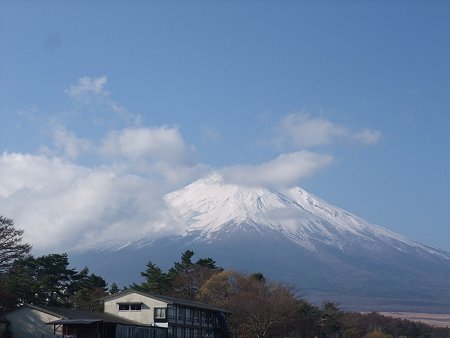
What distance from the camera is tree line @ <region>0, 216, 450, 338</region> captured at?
52.4 meters

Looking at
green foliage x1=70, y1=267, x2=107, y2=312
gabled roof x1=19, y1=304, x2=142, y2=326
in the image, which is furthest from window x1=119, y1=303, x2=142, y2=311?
green foliage x1=70, y1=267, x2=107, y2=312

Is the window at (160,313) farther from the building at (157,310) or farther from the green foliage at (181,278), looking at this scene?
the green foliage at (181,278)

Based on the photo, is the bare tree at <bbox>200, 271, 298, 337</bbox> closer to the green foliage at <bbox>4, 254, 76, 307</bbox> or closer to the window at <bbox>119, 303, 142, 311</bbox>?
the window at <bbox>119, 303, 142, 311</bbox>

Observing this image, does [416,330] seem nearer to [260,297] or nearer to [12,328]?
[260,297]

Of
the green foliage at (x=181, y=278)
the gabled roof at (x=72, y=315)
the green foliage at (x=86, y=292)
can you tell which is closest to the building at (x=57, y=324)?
the gabled roof at (x=72, y=315)

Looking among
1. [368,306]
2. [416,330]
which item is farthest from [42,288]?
[368,306]

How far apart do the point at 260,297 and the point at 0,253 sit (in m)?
25.4

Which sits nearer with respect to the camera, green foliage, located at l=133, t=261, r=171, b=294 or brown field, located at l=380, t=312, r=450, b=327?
green foliage, located at l=133, t=261, r=171, b=294

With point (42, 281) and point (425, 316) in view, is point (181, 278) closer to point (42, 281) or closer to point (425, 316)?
point (42, 281)

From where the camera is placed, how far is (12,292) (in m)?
52.4

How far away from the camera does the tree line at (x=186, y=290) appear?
52.4 metres

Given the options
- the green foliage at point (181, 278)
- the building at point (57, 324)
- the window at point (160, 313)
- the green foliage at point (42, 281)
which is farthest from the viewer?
the green foliage at point (181, 278)

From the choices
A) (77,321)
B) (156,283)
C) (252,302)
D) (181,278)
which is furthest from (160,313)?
(181,278)

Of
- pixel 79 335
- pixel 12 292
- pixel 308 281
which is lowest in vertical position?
pixel 79 335
